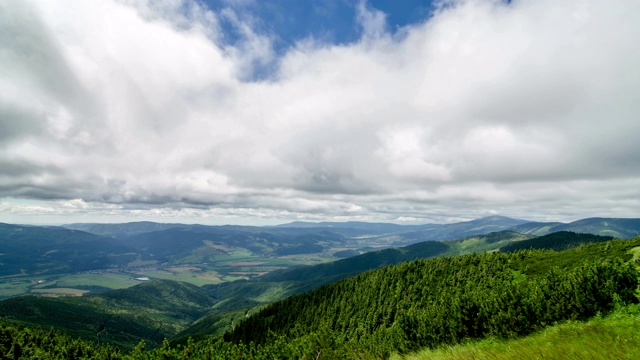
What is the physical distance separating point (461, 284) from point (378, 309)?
174ft

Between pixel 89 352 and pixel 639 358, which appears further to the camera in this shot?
pixel 89 352

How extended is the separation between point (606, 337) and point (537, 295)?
44221 mm

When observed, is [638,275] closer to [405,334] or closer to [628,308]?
[628,308]

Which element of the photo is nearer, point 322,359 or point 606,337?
point 606,337

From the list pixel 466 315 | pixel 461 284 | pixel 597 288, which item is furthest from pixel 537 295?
pixel 461 284

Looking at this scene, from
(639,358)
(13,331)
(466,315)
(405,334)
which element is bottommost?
(13,331)

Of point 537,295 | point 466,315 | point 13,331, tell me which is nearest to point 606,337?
point 537,295

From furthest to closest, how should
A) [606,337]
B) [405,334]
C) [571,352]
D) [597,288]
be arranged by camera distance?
1. [405,334]
2. [597,288]
3. [606,337]
4. [571,352]

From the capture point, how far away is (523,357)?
445 inches

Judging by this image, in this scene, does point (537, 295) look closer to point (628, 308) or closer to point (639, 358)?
point (628, 308)

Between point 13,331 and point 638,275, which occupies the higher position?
point 638,275

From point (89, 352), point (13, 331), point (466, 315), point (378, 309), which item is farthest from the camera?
point (378, 309)

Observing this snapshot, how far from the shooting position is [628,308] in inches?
1117

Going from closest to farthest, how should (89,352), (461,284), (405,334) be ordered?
1. (405,334)
2. (89,352)
3. (461,284)
